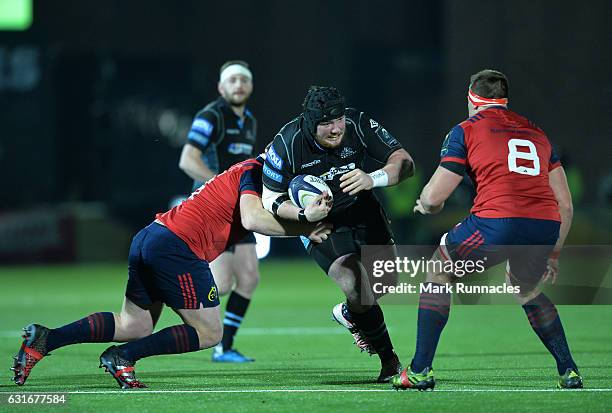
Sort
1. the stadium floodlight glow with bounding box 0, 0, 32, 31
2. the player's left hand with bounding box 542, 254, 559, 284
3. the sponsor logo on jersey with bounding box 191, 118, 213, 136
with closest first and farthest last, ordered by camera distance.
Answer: the player's left hand with bounding box 542, 254, 559, 284, the sponsor logo on jersey with bounding box 191, 118, 213, 136, the stadium floodlight glow with bounding box 0, 0, 32, 31

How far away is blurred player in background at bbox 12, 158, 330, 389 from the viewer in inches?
279

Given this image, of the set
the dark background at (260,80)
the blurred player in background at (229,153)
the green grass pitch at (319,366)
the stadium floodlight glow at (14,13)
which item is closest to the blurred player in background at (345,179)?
the green grass pitch at (319,366)

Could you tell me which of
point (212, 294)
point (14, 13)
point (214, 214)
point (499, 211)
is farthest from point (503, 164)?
point (14, 13)

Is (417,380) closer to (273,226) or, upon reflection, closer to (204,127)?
(273,226)

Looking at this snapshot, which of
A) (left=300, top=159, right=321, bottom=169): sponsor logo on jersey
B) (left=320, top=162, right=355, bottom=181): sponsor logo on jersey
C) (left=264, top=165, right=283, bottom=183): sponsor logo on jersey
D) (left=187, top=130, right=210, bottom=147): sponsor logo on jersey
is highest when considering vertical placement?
(left=300, top=159, right=321, bottom=169): sponsor logo on jersey

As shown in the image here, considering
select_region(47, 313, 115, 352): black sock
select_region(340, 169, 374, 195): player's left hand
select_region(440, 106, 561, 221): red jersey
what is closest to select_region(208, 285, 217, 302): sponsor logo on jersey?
select_region(47, 313, 115, 352): black sock

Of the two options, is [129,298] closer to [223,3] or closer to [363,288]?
[363,288]

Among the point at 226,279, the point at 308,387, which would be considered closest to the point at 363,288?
the point at 308,387

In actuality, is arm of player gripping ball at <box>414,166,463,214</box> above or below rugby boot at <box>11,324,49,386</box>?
above

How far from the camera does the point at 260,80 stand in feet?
82.8

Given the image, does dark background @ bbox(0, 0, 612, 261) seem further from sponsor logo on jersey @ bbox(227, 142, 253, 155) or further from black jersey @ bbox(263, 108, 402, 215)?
black jersey @ bbox(263, 108, 402, 215)

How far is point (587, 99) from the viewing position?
20.1 meters

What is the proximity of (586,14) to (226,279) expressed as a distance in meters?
12.5

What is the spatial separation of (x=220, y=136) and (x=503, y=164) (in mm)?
3474
